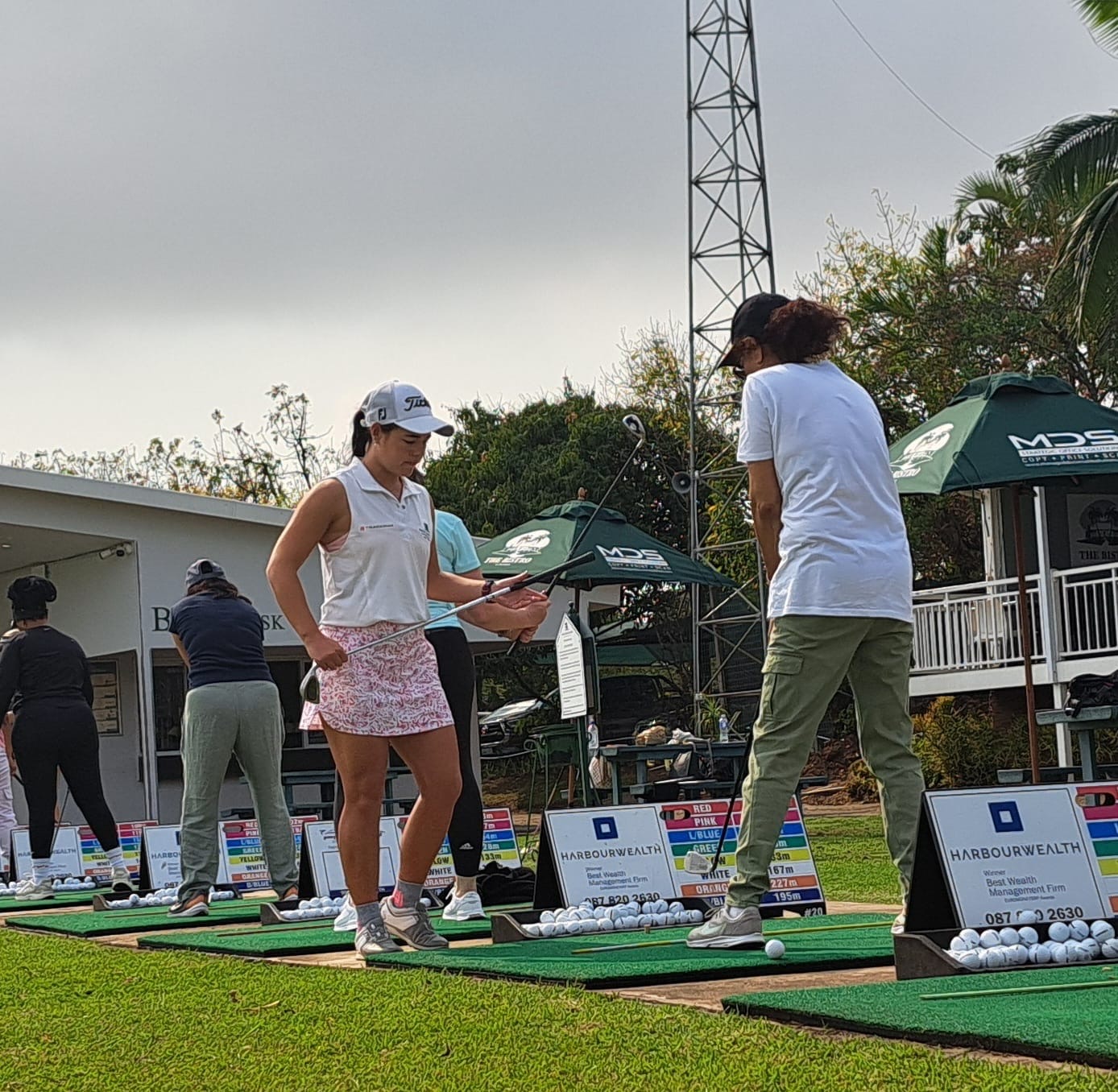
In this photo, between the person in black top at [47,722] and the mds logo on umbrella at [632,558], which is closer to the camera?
the person in black top at [47,722]

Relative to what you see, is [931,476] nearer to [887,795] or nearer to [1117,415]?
[1117,415]

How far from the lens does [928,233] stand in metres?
30.5

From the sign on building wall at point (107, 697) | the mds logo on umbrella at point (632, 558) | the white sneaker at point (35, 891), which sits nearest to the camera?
the white sneaker at point (35, 891)

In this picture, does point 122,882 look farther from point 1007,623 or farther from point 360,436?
point 1007,623

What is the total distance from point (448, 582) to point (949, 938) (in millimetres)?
2381

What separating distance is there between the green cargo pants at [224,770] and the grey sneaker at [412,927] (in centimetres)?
258

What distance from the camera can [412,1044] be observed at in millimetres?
3559

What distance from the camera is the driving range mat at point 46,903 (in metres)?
9.80

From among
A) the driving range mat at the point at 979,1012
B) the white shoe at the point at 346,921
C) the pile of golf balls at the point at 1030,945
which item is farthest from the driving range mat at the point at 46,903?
the driving range mat at the point at 979,1012

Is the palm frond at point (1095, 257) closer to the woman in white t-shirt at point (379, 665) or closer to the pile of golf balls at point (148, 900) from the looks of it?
the pile of golf balls at point (148, 900)

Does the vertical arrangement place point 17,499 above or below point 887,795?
above

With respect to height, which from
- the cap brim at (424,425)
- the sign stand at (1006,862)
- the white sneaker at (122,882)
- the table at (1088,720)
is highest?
the cap brim at (424,425)

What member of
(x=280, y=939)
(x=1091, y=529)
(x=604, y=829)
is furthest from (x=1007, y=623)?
(x=280, y=939)

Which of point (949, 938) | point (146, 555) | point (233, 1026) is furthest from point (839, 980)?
point (146, 555)
